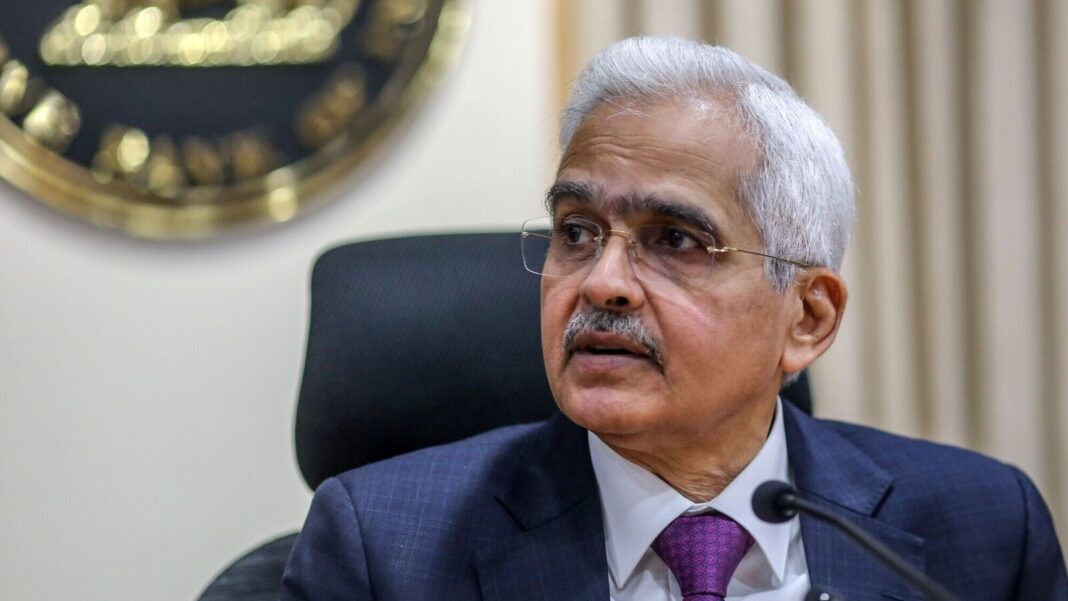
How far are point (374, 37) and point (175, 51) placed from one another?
41 centimetres

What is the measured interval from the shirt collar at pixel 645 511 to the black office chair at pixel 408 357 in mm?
223

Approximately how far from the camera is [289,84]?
2.60 meters

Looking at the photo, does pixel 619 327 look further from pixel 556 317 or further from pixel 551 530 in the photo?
pixel 551 530

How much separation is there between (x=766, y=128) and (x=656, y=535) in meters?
0.57

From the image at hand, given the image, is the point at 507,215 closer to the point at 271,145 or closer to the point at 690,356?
the point at 271,145

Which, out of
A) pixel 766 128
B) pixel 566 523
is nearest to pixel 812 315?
pixel 766 128

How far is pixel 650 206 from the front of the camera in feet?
5.27

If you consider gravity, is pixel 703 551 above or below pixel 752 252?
below

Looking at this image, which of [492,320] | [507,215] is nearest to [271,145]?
[507,215]

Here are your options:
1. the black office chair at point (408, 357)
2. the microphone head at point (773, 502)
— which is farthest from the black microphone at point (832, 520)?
the black office chair at point (408, 357)

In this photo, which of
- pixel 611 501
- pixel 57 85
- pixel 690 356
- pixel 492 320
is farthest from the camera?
pixel 57 85

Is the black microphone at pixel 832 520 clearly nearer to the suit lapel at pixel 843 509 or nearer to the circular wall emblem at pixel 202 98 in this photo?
the suit lapel at pixel 843 509

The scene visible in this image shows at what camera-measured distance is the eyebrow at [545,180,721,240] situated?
5.25 feet

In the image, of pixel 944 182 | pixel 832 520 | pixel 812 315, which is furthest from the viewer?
pixel 944 182
